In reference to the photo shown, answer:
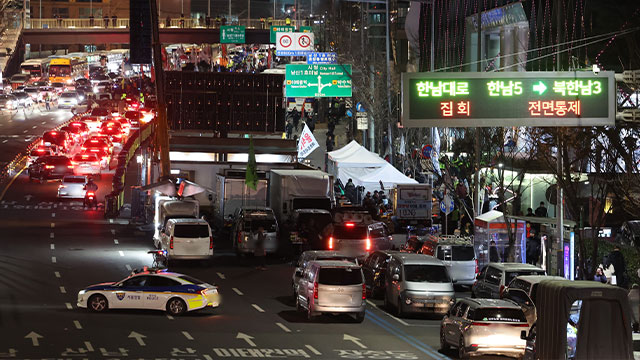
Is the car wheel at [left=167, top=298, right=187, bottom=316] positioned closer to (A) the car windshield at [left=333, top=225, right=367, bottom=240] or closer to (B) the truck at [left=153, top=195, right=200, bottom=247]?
(A) the car windshield at [left=333, top=225, right=367, bottom=240]

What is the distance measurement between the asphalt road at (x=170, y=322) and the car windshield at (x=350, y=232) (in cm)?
216

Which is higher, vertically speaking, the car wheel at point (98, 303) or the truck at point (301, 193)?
the truck at point (301, 193)

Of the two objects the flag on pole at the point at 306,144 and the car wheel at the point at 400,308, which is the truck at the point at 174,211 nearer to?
the car wheel at the point at 400,308

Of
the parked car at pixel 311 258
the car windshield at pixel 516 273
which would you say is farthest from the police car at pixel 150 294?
the car windshield at pixel 516 273

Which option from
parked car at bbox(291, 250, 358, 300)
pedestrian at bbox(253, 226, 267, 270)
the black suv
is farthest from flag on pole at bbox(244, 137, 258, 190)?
the black suv

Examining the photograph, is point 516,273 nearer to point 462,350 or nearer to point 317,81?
point 462,350

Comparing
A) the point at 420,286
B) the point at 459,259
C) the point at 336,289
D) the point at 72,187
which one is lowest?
the point at 420,286

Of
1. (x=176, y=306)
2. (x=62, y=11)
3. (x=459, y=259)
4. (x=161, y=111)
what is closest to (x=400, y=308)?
(x=459, y=259)

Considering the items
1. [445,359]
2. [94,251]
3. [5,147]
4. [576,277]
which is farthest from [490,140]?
[5,147]

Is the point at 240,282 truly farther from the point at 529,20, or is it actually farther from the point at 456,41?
the point at 456,41

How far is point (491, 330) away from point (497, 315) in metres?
0.38

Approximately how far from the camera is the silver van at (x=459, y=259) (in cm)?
3384

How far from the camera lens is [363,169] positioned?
5675 centimetres

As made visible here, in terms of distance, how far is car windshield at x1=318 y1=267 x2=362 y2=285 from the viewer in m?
27.7
